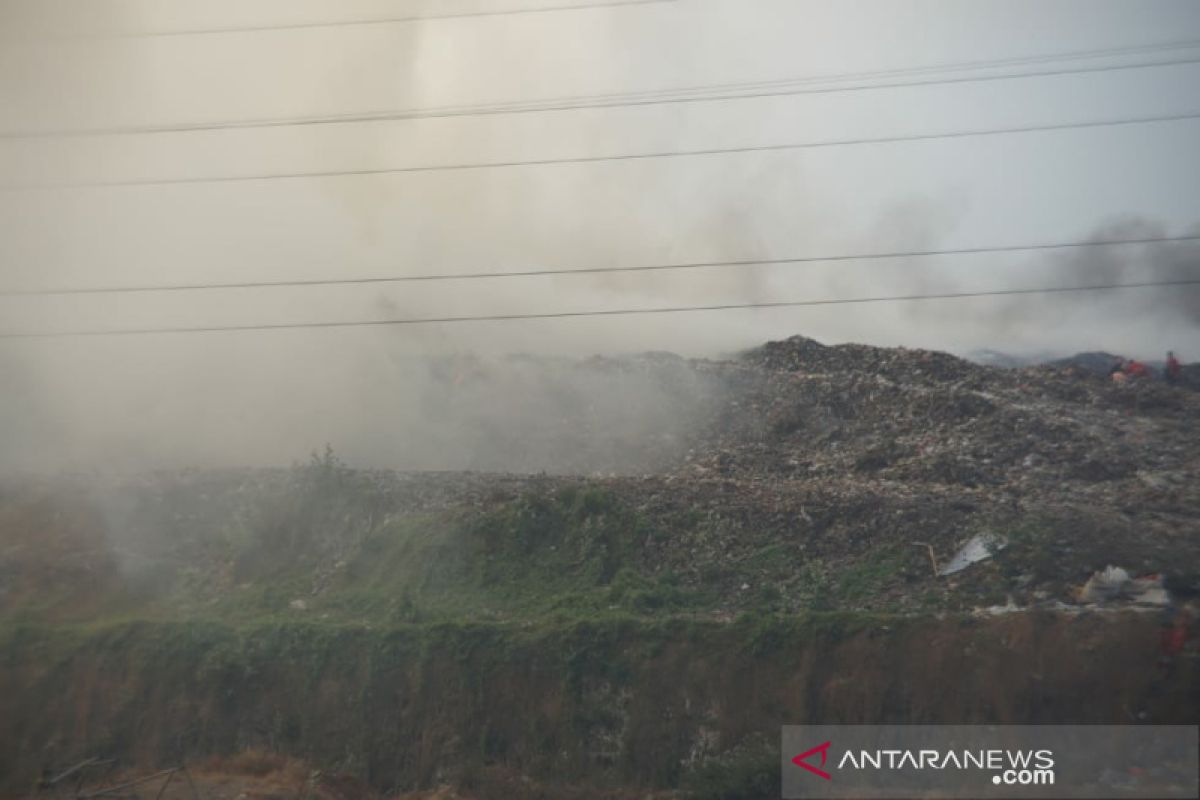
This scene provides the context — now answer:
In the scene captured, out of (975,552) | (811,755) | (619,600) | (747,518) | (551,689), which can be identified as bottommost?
(811,755)

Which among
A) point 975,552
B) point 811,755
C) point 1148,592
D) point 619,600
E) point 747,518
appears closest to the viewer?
point 811,755

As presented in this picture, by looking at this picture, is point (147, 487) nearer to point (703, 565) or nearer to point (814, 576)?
point (703, 565)

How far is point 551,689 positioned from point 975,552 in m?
9.37

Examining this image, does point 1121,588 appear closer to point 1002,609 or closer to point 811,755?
point 1002,609

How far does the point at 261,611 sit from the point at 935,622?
15049 mm

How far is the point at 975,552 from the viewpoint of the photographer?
22.8 m

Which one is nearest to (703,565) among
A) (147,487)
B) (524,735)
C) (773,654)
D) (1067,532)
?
(773,654)

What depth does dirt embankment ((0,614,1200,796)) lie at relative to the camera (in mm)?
18688

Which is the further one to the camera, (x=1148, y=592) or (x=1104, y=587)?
(x=1104, y=587)

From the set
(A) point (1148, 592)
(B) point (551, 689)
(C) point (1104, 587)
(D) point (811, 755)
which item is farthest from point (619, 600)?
(A) point (1148, 592)

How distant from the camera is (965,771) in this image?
1741cm

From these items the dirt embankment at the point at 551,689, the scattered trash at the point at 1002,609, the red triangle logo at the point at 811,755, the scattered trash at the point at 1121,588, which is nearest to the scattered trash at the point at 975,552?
the scattered trash at the point at 1002,609

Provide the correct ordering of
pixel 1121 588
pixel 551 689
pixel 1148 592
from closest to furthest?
pixel 1148 592
pixel 1121 588
pixel 551 689

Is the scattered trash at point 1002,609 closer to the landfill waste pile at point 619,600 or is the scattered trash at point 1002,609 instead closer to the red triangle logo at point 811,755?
the landfill waste pile at point 619,600
